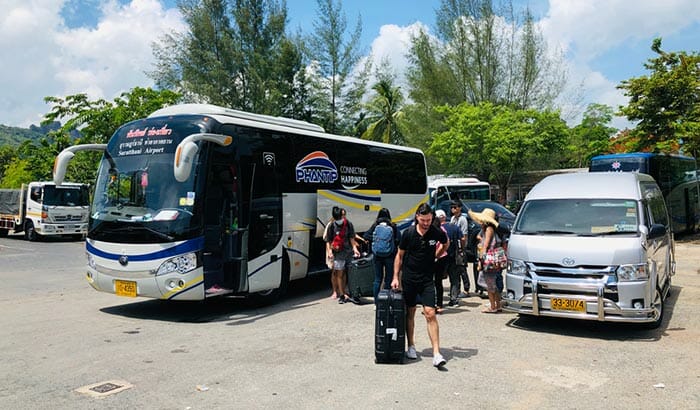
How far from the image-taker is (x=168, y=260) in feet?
28.6

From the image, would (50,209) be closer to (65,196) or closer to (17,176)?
(65,196)

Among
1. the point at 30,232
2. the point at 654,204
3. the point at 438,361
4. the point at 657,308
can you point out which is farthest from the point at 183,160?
the point at 30,232

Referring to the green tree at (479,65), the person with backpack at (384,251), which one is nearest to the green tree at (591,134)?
the green tree at (479,65)

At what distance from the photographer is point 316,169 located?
11547mm

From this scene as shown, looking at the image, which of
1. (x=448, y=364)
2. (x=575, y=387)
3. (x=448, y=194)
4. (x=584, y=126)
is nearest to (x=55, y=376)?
(x=448, y=364)

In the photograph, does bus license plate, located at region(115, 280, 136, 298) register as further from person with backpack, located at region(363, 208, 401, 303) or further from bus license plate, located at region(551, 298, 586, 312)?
bus license plate, located at region(551, 298, 586, 312)

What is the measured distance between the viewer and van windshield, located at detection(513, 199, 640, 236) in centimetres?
800

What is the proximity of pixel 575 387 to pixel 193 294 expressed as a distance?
18.5 ft

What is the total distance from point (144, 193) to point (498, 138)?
83.7 ft

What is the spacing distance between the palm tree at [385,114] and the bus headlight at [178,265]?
117ft

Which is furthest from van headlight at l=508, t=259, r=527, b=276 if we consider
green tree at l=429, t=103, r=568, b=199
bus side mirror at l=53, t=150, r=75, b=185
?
green tree at l=429, t=103, r=568, b=199

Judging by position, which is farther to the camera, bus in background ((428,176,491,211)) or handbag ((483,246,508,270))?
bus in background ((428,176,491,211))

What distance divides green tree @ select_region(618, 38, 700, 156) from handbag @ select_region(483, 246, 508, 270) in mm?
15529

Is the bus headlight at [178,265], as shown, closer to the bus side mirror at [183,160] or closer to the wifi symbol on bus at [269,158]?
the bus side mirror at [183,160]
